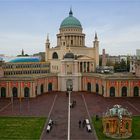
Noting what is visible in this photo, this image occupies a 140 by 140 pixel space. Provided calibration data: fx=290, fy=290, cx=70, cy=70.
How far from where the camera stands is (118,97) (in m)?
69.1

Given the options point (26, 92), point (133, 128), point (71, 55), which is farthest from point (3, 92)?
point (133, 128)

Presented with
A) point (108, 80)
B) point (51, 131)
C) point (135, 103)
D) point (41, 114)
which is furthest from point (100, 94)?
point (51, 131)

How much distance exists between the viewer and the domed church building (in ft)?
262

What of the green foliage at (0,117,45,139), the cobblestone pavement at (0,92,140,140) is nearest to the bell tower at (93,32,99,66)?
the cobblestone pavement at (0,92,140,140)

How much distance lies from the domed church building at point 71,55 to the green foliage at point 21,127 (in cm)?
3611

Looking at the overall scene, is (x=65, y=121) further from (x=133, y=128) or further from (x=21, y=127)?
(x=133, y=128)

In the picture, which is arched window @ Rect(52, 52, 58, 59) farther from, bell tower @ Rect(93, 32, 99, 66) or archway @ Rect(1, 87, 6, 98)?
archway @ Rect(1, 87, 6, 98)

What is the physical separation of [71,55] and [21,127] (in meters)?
44.2

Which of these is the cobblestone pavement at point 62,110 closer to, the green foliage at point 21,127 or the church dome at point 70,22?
the green foliage at point 21,127

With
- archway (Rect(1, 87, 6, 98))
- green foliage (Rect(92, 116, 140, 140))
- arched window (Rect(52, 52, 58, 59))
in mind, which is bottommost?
green foliage (Rect(92, 116, 140, 140))

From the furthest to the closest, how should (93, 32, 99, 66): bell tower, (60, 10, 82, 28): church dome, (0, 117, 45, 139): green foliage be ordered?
(60, 10, 82, 28): church dome, (93, 32, 99, 66): bell tower, (0, 117, 45, 139): green foliage

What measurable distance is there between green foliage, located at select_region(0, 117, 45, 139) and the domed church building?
1422 inches

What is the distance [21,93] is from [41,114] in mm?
22674

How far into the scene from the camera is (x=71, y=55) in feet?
265
